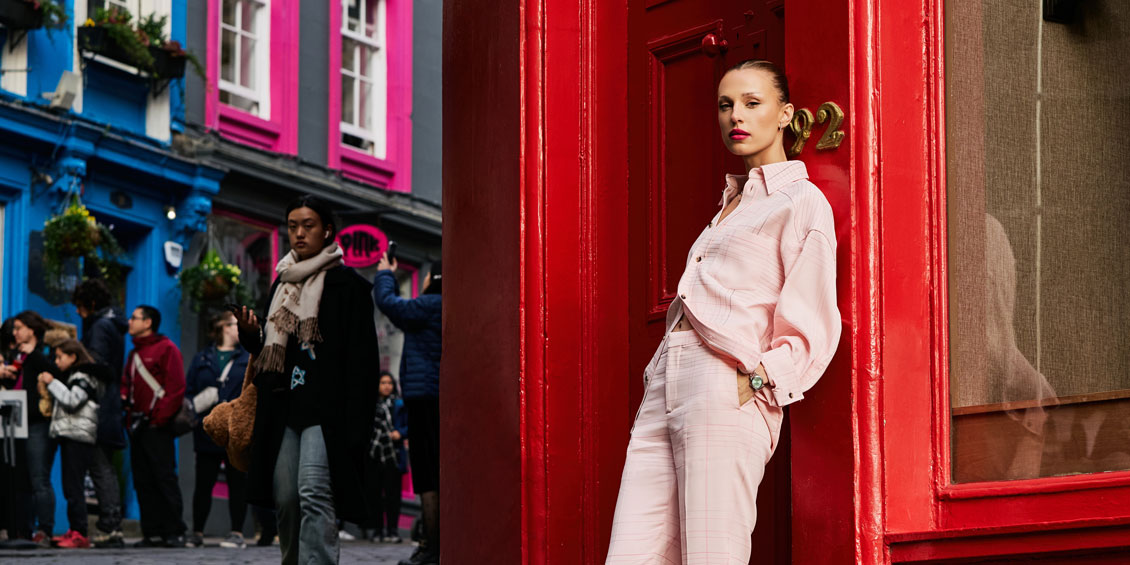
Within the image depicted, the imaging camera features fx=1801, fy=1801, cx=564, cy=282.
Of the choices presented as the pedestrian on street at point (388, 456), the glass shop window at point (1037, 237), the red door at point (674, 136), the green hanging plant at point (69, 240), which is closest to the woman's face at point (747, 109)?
the glass shop window at point (1037, 237)

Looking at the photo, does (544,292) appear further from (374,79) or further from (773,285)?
(374,79)

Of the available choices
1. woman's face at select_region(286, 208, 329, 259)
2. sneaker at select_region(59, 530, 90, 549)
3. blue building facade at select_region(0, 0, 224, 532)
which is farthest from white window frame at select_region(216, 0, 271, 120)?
woman's face at select_region(286, 208, 329, 259)

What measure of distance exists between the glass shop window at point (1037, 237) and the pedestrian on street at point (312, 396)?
3442mm

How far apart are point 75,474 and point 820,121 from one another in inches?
396

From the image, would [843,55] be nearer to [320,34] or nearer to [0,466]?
[0,466]

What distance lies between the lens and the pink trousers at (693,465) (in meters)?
4.97

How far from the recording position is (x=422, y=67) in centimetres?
2831

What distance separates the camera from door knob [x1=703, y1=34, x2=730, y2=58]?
248 inches

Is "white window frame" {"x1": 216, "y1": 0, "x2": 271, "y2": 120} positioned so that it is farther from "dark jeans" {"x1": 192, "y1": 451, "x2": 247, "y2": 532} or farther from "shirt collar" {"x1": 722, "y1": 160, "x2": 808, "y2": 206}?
"shirt collar" {"x1": 722, "y1": 160, "x2": 808, "y2": 206}

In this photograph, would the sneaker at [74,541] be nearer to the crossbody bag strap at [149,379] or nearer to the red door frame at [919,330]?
the crossbody bag strap at [149,379]

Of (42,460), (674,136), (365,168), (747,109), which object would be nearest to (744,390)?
(747,109)

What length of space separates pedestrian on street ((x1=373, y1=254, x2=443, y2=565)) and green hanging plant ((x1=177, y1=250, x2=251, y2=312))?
1138cm

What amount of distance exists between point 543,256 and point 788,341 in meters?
1.78

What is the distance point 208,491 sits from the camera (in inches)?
615
